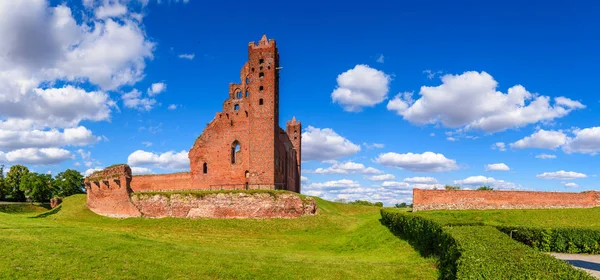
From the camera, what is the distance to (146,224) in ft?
106

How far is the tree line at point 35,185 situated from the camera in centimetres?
6234

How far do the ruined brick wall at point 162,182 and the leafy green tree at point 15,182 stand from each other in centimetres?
3695

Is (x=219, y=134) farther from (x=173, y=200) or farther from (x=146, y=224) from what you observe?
(x=146, y=224)

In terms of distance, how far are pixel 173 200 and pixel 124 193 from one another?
595cm

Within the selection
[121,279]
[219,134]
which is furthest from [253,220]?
[121,279]

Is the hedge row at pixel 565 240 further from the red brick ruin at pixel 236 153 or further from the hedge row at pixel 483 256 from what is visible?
the red brick ruin at pixel 236 153

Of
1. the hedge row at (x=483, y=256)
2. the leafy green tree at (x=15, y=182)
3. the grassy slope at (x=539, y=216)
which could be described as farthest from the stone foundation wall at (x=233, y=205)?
the leafy green tree at (x=15, y=182)

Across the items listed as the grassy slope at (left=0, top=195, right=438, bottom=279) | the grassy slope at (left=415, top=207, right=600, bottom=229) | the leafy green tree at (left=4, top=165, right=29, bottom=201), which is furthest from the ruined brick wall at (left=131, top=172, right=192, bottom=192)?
the leafy green tree at (left=4, top=165, right=29, bottom=201)

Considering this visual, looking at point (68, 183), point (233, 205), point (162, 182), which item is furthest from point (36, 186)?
point (233, 205)

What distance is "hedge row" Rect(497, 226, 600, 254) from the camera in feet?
59.1

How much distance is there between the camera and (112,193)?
3778 cm

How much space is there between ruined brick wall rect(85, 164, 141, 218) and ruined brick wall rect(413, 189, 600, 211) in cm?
2584

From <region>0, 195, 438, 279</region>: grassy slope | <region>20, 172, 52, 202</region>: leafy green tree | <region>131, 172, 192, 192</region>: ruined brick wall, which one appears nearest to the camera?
<region>0, 195, 438, 279</region>: grassy slope

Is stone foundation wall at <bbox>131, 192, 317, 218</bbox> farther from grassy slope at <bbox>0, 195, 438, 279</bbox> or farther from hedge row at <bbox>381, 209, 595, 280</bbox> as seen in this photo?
hedge row at <bbox>381, 209, 595, 280</bbox>
